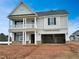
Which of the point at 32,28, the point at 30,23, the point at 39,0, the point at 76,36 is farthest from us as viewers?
the point at 76,36

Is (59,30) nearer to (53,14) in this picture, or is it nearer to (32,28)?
(53,14)

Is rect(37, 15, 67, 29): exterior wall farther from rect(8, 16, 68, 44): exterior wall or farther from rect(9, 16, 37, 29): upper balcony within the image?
rect(9, 16, 37, 29): upper balcony

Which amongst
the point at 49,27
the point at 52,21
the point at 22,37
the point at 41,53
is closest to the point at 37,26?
the point at 49,27

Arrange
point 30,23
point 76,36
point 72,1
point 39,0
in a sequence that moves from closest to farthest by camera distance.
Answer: point 30,23 < point 72,1 < point 39,0 < point 76,36

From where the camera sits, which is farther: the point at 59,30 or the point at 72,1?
the point at 72,1

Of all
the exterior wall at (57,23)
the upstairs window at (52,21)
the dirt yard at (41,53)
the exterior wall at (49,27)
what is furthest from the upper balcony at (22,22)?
the dirt yard at (41,53)

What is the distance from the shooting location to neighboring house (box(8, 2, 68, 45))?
1176 inches

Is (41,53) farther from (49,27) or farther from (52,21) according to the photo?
(52,21)

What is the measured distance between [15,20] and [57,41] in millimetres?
9731

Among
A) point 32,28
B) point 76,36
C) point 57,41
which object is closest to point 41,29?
point 32,28

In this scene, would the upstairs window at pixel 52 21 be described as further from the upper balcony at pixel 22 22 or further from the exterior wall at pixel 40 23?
the upper balcony at pixel 22 22

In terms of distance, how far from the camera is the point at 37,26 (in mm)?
31141

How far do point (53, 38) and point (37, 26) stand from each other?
4.10 meters

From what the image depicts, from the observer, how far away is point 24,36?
30375mm
